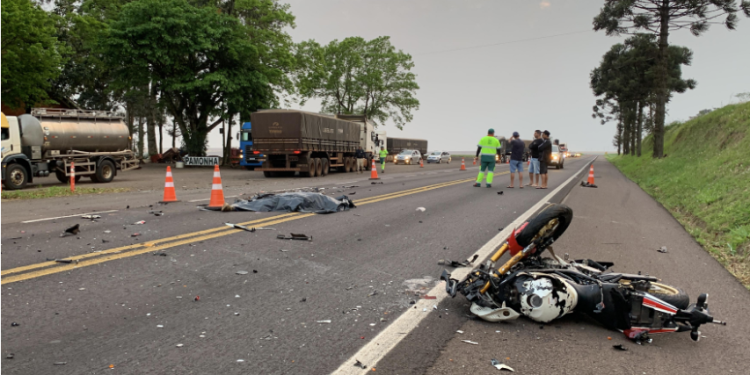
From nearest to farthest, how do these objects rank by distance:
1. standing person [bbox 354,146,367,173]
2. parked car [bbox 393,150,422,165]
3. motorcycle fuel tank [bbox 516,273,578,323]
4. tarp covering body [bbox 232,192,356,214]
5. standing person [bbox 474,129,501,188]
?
motorcycle fuel tank [bbox 516,273,578,323], tarp covering body [bbox 232,192,356,214], standing person [bbox 474,129,501,188], standing person [bbox 354,146,367,173], parked car [bbox 393,150,422,165]

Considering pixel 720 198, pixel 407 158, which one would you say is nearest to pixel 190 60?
pixel 407 158

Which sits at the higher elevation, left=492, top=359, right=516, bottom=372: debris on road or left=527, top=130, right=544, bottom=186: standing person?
left=527, top=130, right=544, bottom=186: standing person

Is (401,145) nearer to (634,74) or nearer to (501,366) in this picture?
(634,74)

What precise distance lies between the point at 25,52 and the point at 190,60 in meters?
10.5

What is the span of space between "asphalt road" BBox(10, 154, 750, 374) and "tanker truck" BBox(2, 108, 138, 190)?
10330mm

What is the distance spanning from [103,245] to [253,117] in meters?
18.5

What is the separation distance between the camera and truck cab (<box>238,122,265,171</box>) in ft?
110

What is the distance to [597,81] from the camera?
48.2 metres

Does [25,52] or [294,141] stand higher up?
[25,52]

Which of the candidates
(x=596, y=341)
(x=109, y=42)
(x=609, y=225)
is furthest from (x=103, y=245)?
(x=109, y=42)

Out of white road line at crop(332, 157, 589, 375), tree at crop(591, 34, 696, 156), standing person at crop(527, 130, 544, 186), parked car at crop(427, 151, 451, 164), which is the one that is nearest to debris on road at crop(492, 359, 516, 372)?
white road line at crop(332, 157, 589, 375)

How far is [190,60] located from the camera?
3472 centimetres

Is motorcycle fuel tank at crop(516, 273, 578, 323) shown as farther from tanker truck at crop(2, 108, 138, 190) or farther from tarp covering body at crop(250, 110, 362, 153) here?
tarp covering body at crop(250, 110, 362, 153)

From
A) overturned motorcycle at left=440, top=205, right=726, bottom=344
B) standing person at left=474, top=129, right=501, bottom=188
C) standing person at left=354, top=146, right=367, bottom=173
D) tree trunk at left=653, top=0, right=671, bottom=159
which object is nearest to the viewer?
overturned motorcycle at left=440, top=205, right=726, bottom=344
